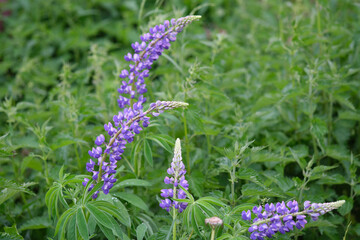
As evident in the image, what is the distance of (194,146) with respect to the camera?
319cm

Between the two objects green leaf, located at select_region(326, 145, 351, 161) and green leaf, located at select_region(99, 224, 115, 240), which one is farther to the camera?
green leaf, located at select_region(326, 145, 351, 161)

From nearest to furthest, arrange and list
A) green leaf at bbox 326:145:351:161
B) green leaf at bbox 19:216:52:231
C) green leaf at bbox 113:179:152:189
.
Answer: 1. green leaf at bbox 113:179:152:189
2. green leaf at bbox 19:216:52:231
3. green leaf at bbox 326:145:351:161

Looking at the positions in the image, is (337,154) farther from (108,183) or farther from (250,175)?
(108,183)

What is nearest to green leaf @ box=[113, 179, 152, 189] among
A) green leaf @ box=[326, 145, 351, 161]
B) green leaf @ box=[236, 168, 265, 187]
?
green leaf @ box=[236, 168, 265, 187]

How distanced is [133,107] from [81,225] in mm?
660

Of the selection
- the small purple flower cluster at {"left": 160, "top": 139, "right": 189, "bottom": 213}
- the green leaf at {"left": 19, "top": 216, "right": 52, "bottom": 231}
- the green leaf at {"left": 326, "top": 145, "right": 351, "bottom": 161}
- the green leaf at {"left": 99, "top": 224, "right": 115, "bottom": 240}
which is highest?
the small purple flower cluster at {"left": 160, "top": 139, "right": 189, "bottom": 213}

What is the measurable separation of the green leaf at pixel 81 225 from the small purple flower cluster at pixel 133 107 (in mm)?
136

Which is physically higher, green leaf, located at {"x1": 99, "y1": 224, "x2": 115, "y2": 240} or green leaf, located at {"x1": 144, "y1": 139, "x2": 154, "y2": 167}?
green leaf, located at {"x1": 144, "y1": 139, "x2": 154, "y2": 167}

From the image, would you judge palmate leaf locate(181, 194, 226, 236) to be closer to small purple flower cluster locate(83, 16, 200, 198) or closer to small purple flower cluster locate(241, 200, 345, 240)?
small purple flower cluster locate(241, 200, 345, 240)

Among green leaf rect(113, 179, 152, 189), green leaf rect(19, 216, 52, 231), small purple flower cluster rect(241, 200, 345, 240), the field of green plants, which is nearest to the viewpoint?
small purple flower cluster rect(241, 200, 345, 240)

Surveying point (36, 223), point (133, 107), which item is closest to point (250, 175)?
point (133, 107)

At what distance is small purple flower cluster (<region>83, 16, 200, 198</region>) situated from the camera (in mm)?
2061

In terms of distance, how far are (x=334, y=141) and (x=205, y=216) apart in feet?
5.93

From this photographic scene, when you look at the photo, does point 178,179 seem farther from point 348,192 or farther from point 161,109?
point 348,192
